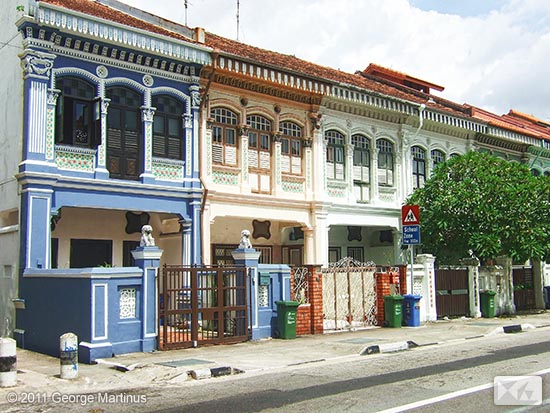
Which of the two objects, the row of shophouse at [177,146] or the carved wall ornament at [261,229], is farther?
the carved wall ornament at [261,229]

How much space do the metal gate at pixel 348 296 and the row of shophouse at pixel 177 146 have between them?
3456 millimetres

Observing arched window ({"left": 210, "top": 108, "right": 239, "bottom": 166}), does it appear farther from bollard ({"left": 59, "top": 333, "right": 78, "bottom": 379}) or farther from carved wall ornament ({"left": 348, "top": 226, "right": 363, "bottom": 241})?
bollard ({"left": 59, "top": 333, "right": 78, "bottom": 379})

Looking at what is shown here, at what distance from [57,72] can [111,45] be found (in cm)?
161

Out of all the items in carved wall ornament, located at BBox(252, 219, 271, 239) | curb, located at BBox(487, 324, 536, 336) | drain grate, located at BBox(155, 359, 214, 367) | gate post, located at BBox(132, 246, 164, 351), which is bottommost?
curb, located at BBox(487, 324, 536, 336)

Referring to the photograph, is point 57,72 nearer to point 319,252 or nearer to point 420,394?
point 319,252

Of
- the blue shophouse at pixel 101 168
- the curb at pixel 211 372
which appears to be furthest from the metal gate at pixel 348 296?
the curb at pixel 211 372

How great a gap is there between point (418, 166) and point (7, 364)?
18.8 meters

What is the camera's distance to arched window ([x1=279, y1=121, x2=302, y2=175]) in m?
21.1

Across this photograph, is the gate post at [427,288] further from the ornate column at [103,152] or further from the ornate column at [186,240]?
the ornate column at [103,152]

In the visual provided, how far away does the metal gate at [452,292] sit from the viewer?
20.6 m

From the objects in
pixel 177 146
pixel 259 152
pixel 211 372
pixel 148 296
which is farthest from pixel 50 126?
pixel 211 372

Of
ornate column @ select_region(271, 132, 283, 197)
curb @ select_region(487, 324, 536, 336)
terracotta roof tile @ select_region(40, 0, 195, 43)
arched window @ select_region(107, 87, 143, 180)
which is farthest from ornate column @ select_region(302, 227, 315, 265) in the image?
terracotta roof tile @ select_region(40, 0, 195, 43)

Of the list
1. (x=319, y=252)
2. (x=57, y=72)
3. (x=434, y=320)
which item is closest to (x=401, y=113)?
(x=319, y=252)

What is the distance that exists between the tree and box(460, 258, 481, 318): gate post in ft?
1.19
